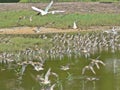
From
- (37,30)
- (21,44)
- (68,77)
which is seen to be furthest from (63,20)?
(68,77)

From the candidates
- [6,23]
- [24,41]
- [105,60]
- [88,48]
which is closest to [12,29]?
[6,23]

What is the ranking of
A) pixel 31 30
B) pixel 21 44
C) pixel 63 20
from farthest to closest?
pixel 63 20 < pixel 31 30 < pixel 21 44

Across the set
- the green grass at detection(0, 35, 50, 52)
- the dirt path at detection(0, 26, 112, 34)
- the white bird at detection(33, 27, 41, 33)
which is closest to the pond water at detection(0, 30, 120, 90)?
the green grass at detection(0, 35, 50, 52)

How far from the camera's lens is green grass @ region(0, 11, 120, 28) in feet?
141

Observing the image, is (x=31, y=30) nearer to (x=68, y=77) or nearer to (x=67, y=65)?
(x=67, y=65)

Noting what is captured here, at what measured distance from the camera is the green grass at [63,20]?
1698 inches

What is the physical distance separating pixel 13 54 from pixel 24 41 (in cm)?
372

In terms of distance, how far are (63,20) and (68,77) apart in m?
20.2

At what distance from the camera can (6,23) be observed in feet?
143

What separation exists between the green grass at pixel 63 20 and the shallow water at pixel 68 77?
14.4m

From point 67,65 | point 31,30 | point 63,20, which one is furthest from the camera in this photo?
point 63,20

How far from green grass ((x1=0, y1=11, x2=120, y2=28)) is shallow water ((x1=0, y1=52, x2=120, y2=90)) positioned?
14.4 metres

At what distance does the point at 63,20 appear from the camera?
4397 cm

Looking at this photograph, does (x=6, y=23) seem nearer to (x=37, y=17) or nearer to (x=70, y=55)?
(x=37, y=17)
